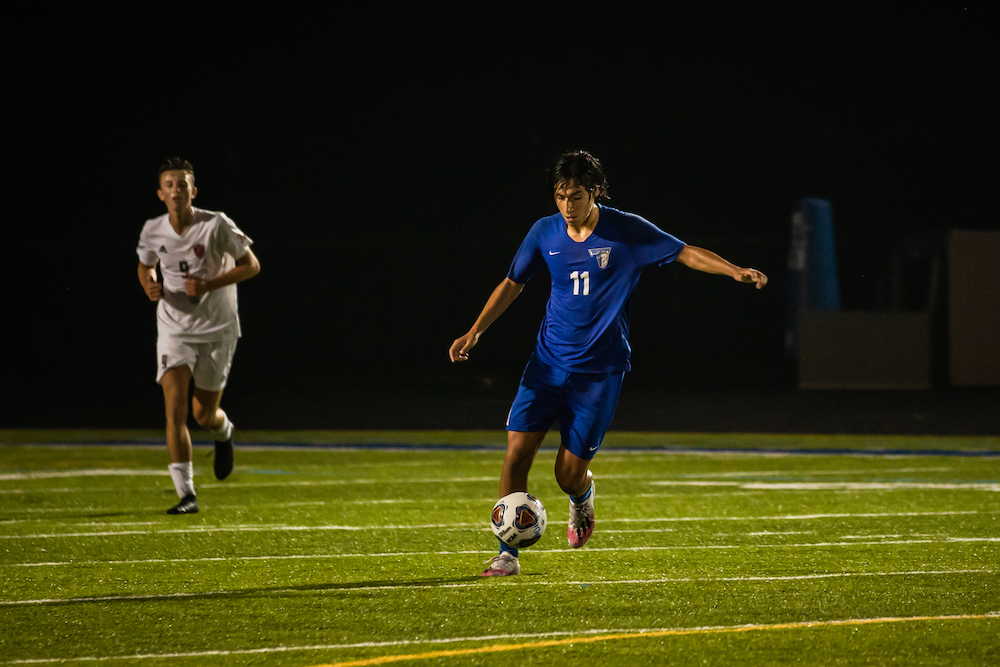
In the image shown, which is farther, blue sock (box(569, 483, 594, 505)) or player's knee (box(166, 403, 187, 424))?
player's knee (box(166, 403, 187, 424))

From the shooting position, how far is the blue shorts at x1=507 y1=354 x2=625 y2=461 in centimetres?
648

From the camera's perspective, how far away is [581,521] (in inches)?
275

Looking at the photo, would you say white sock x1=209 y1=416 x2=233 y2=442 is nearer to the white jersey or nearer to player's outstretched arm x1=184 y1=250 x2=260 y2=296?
the white jersey

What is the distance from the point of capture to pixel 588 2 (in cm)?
2977

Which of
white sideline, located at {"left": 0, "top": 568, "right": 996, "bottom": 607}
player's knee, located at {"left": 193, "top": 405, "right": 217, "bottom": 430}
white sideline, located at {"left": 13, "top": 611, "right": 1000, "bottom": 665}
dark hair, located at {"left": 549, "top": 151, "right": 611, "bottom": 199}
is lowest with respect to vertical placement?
white sideline, located at {"left": 0, "top": 568, "right": 996, "bottom": 607}

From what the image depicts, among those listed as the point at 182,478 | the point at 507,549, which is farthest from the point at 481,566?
the point at 182,478

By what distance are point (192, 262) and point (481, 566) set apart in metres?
3.37

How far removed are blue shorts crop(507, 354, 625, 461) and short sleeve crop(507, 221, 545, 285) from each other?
0.45 meters

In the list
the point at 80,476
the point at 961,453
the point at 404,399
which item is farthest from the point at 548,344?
the point at 404,399

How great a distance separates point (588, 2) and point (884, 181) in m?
7.93

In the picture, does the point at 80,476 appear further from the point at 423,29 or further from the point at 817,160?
the point at 817,160

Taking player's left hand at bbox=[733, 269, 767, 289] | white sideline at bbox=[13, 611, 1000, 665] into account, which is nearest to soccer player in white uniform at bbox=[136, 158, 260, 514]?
player's left hand at bbox=[733, 269, 767, 289]

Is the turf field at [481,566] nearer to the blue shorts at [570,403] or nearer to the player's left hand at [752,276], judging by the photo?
the blue shorts at [570,403]

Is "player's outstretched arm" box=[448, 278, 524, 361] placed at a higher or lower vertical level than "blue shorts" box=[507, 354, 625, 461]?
higher
